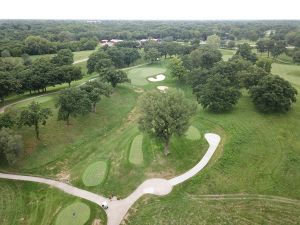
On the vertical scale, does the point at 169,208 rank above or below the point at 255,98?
below

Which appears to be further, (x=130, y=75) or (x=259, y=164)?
(x=130, y=75)

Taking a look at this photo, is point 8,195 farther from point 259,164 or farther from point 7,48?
point 7,48

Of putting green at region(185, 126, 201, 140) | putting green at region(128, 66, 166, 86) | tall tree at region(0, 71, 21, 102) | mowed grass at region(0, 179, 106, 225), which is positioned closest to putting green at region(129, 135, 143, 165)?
putting green at region(185, 126, 201, 140)

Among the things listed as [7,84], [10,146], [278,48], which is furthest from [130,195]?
[278,48]

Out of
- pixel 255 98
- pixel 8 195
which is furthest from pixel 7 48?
pixel 255 98

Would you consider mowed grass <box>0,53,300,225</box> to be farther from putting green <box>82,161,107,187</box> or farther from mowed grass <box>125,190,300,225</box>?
putting green <box>82,161,107,187</box>

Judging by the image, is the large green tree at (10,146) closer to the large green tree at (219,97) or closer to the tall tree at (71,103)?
the tall tree at (71,103)
